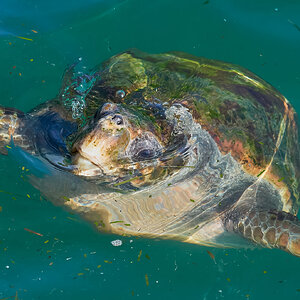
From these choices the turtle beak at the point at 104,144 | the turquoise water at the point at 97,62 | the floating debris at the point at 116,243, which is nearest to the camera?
the turtle beak at the point at 104,144

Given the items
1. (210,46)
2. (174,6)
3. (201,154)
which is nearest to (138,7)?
(174,6)

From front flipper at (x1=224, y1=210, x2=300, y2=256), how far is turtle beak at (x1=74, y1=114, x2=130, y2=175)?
2.11 metres

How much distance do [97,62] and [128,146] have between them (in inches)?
125

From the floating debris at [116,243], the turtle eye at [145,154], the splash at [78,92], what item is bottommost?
the floating debris at [116,243]

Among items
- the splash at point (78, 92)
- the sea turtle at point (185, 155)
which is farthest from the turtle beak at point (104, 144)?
the splash at point (78, 92)

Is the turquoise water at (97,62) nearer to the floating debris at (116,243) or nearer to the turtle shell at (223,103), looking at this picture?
the floating debris at (116,243)

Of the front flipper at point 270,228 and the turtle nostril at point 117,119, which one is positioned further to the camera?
the front flipper at point 270,228

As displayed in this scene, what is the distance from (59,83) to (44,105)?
27.8 inches

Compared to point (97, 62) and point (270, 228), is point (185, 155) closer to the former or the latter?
point (270, 228)

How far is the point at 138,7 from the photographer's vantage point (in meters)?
6.66

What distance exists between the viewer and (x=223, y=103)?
463cm

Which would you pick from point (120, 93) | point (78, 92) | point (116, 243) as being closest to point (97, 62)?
point (78, 92)

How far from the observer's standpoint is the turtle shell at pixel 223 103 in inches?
178

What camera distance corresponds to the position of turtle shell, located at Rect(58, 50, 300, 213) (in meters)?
4.52
